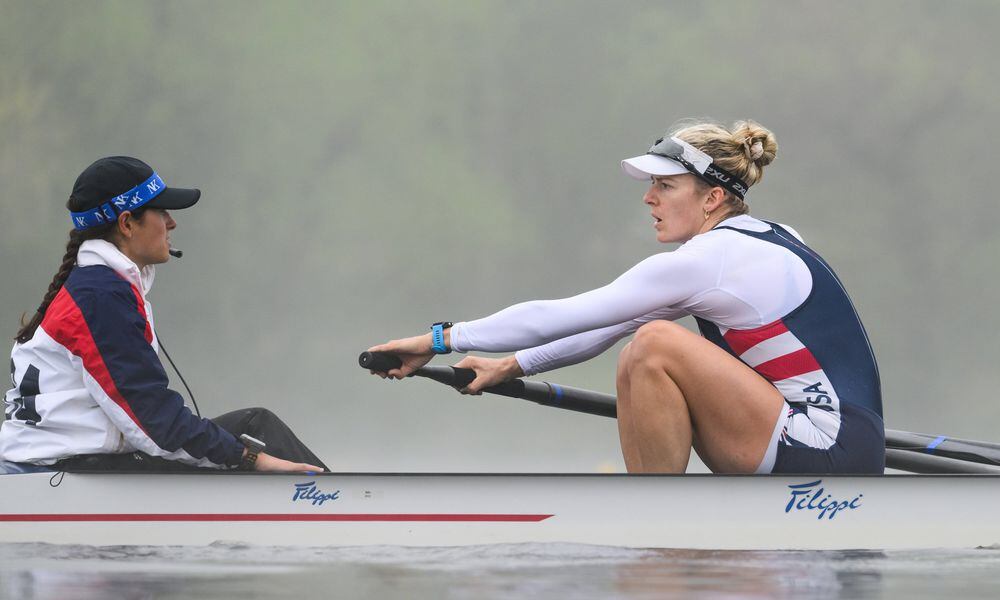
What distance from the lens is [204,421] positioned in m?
4.24

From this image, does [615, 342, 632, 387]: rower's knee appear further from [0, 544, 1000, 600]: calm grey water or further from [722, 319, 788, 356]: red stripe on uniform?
[0, 544, 1000, 600]: calm grey water

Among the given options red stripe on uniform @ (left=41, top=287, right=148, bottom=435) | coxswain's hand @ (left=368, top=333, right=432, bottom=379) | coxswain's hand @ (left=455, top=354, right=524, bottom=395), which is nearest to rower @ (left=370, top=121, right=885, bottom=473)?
coxswain's hand @ (left=368, top=333, right=432, bottom=379)

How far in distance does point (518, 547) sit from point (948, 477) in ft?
4.10

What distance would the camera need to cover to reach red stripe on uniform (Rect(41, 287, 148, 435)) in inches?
162

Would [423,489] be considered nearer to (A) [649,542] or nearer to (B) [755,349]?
(A) [649,542]

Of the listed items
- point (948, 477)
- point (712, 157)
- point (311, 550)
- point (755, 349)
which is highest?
point (712, 157)

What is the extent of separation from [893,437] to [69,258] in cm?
276

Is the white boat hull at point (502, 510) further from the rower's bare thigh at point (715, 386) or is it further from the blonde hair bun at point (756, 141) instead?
the blonde hair bun at point (756, 141)

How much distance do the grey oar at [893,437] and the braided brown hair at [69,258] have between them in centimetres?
111

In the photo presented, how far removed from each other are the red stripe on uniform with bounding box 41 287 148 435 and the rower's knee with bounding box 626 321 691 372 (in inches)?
55.1

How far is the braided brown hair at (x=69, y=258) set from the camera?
4.30 m

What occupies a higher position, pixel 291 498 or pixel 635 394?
pixel 635 394

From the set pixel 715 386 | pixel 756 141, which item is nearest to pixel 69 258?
pixel 715 386

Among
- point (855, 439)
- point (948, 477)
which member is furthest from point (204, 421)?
point (948, 477)
